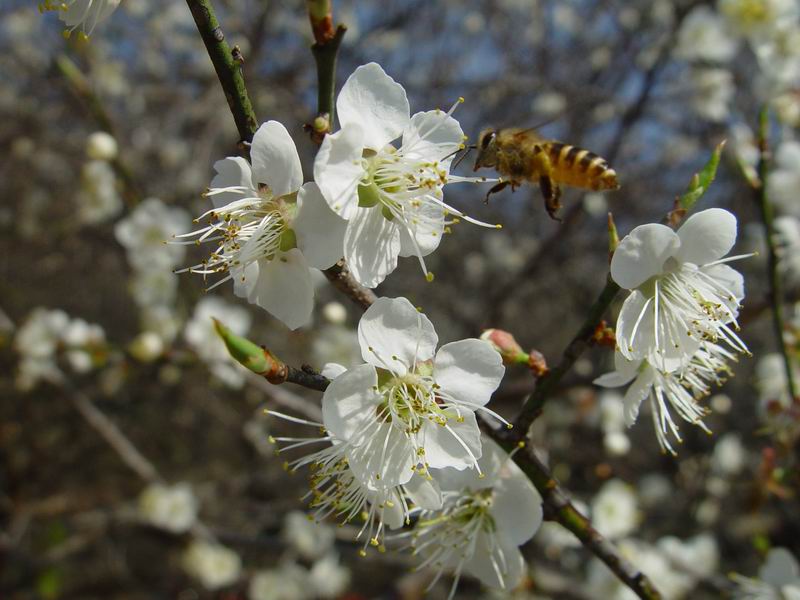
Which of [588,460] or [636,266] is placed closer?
[636,266]

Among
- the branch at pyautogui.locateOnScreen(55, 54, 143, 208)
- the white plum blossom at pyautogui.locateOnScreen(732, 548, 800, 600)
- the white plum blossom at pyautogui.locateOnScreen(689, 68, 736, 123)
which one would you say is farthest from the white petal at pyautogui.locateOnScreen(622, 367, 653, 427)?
the white plum blossom at pyautogui.locateOnScreen(689, 68, 736, 123)

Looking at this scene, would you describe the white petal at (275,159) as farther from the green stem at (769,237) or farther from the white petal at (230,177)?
the green stem at (769,237)

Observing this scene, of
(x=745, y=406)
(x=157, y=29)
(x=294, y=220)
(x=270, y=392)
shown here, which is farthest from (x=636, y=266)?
(x=157, y=29)

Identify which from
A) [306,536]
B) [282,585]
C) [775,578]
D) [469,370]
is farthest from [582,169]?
[282,585]

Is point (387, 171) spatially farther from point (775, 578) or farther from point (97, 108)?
point (97, 108)

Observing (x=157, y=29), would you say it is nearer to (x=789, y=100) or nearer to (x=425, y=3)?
(x=425, y=3)
